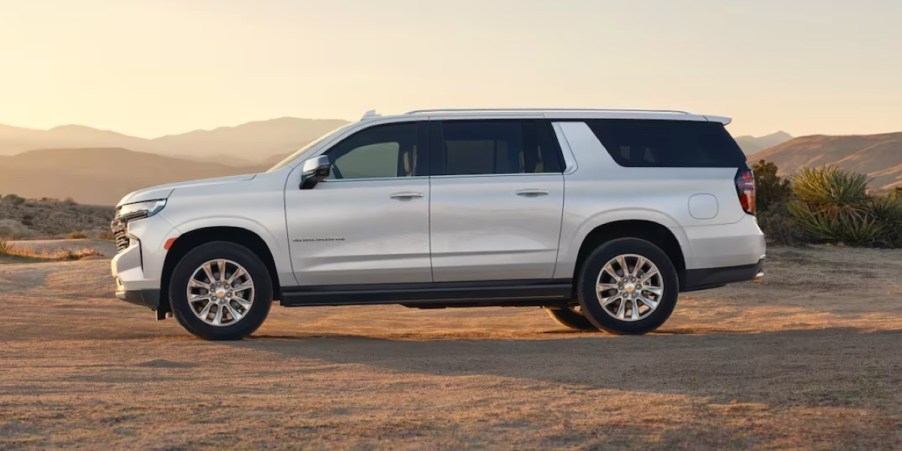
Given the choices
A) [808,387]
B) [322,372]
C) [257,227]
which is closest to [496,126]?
[257,227]

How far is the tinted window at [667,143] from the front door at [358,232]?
1.77 meters

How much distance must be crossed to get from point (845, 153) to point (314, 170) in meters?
138

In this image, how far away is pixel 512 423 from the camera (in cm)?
599

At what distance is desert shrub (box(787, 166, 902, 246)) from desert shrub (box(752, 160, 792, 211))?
5.57 feet

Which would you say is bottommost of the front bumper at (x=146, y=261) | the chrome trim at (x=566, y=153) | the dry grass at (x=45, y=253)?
the dry grass at (x=45, y=253)

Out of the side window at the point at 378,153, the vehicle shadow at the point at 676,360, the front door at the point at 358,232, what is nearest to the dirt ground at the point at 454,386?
the vehicle shadow at the point at 676,360

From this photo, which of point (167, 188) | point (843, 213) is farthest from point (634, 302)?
point (843, 213)

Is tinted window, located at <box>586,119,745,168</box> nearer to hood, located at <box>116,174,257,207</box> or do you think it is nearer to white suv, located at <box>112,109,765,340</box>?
white suv, located at <box>112,109,765,340</box>

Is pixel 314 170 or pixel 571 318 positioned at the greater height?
pixel 314 170

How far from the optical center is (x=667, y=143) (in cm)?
1043

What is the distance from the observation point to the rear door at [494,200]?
987 cm

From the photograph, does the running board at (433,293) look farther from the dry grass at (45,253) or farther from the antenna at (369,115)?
the dry grass at (45,253)

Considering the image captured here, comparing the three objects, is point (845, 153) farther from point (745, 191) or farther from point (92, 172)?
point (745, 191)

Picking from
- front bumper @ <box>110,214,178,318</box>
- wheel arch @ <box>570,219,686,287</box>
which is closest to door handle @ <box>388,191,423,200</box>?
wheel arch @ <box>570,219,686,287</box>
